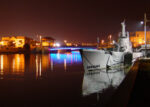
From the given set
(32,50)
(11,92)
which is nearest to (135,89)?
(11,92)

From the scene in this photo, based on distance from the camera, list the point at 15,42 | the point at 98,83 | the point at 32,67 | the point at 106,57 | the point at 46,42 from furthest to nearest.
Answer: the point at 46,42 < the point at 15,42 < the point at 32,67 < the point at 106,57 < the point at 98,83

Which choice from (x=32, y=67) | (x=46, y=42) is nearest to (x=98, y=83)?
(x=32, y=67)

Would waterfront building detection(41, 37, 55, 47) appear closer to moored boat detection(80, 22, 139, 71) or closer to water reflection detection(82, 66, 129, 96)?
moored boat detection(80, 22, 139, 71)

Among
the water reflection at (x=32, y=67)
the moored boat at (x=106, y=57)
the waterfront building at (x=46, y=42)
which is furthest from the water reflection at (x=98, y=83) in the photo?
the waterfront building at (x=46, y=42)

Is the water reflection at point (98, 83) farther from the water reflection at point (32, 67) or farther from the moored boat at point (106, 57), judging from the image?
the water reflection at point (32, 67)

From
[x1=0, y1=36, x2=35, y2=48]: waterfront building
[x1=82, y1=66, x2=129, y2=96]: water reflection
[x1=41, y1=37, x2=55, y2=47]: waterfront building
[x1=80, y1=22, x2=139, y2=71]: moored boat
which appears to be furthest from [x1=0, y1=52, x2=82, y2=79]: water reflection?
[x1=41, y1=37, x2=55, y2=47]: waterfront building

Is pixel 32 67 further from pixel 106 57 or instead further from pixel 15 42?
pixel 15 42

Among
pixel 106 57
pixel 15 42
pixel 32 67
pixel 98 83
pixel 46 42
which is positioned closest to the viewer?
pixel 98 83

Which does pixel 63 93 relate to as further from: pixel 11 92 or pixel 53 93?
pixel 11 92

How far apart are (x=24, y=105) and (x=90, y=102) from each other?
4311 millimetres

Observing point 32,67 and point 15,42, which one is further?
point 15,42

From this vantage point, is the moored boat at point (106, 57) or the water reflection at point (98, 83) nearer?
the water reflection at point (98, 83)

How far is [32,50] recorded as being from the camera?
11131 cm

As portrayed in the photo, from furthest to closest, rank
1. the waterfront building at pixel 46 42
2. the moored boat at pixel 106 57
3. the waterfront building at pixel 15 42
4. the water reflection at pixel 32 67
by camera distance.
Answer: the waterfront building at pixel 46 42, the waterfront building at pixel 15 42, the water reflection at pixel 32 67, the moored boat at pixel 106 57
